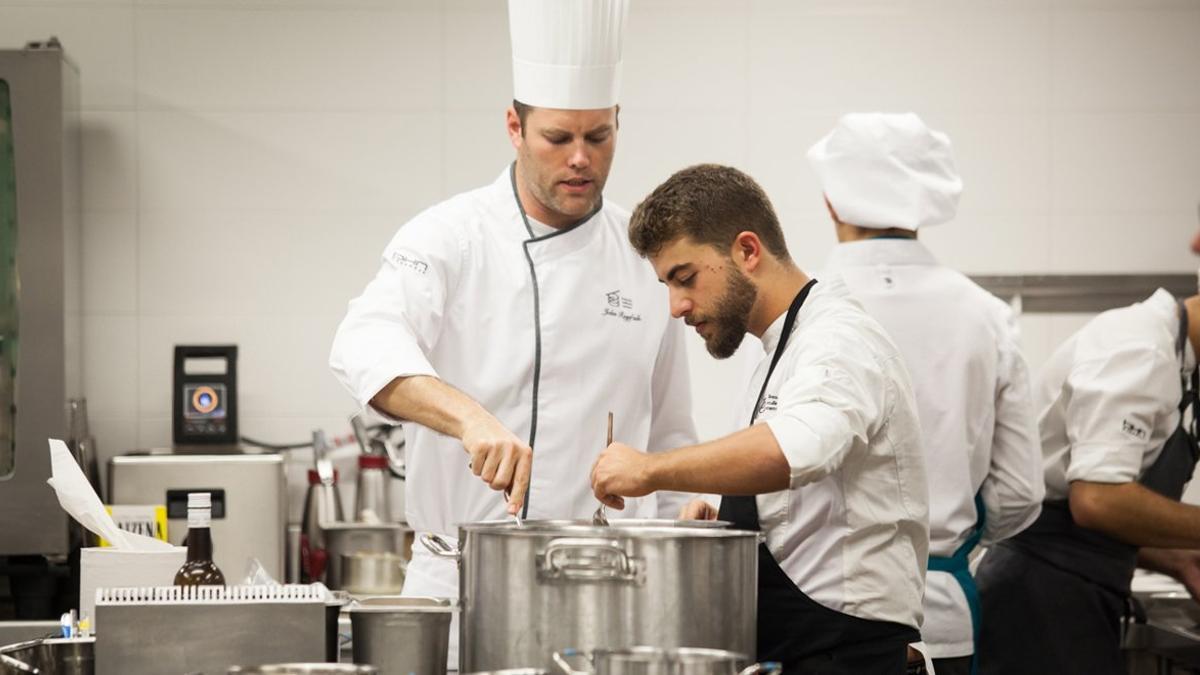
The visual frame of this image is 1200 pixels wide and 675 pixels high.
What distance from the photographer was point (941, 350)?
2.52 meters

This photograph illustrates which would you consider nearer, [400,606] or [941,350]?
[400,606]

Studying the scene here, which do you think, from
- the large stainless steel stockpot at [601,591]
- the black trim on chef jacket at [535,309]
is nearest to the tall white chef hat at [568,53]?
the black trim on chef jacket at [535,309]

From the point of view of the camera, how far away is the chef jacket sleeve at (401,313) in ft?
6.21

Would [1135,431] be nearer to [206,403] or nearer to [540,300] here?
[540,300]

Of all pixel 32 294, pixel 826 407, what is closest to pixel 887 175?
pixel 826 407

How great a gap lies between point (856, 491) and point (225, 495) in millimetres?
1856

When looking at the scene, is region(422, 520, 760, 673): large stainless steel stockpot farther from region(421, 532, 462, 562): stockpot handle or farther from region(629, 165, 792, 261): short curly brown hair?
region(629, 165, 792, 261): short curly brown hair

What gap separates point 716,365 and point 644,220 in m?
1.78

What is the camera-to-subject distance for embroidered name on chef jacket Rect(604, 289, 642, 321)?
89.1 inches

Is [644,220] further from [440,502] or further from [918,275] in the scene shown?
[918,275]

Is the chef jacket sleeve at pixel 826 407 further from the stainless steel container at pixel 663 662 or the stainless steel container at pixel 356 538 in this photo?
the stainless steel container at pixel 356 538

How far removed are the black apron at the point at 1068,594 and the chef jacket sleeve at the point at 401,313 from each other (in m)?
1.29

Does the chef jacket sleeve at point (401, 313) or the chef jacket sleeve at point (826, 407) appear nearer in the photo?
the chef jacket sleeve at point (826, 407)

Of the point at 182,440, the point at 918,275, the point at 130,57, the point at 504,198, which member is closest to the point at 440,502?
the point at 504,198
